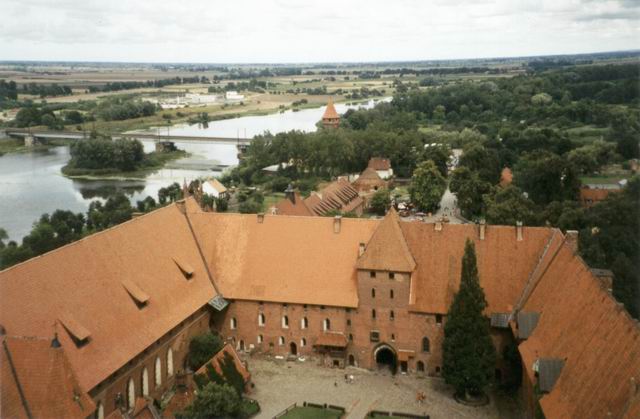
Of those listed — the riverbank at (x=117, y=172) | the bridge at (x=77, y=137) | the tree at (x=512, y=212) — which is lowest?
the riverbank at (x=117, y=172)

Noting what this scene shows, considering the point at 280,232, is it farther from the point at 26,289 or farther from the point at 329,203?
the point at 329,203

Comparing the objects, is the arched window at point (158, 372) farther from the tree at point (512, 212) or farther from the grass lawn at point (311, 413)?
the tree at point (512, 212)

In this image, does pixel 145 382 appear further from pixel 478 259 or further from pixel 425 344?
pixel 478 259

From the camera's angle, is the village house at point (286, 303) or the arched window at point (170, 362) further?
the arched window at point (170, 362)

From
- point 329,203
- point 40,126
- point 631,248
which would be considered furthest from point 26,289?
point 40,126

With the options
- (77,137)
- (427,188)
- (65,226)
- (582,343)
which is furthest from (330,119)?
(582,343)

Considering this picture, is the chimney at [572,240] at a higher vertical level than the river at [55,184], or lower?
higher

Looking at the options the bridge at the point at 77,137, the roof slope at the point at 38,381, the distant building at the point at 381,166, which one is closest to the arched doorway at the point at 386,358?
the roof slope at the point at 38,381
